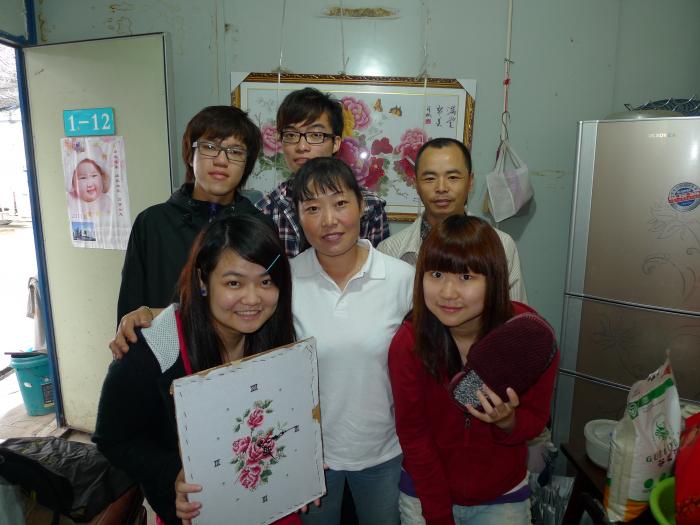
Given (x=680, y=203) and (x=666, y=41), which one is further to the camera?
(x=666, y=41)

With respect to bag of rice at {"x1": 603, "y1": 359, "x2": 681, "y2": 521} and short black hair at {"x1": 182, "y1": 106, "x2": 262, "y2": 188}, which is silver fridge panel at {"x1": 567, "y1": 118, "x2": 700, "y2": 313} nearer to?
bag of rice at {"x1": 603, "y1": 359, "x2": 681, "y2": 521}

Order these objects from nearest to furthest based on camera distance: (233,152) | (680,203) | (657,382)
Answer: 1. (657,382)
2. (233,152)
3. (680,203)

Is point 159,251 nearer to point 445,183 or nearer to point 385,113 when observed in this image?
point 445,183

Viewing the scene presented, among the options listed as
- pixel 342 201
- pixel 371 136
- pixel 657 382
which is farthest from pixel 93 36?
pixel 657 382

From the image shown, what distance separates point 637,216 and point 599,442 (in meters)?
1.14

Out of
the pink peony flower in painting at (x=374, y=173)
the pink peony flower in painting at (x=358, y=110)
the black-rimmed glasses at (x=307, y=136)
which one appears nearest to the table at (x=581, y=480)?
the black-rimmed glasses at (x=307, y=136)

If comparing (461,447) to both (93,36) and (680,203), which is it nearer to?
(680,203)

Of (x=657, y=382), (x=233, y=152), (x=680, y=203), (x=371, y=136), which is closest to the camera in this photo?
(x=657, y=382)

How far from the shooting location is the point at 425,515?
112 cm

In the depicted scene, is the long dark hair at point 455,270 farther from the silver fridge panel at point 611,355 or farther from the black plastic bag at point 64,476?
the silver fridge panel at point 611,355

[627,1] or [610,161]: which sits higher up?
[627,1]

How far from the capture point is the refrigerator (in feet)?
6.08

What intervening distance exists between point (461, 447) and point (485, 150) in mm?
1843

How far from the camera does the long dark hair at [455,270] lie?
991 mm
